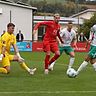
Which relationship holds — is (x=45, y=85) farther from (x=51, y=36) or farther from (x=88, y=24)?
(x=88, y=24)

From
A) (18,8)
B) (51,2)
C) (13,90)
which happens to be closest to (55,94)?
(13,90)

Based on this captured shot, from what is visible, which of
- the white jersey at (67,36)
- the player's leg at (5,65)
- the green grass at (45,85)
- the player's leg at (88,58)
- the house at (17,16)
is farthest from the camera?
the house at (17,16)

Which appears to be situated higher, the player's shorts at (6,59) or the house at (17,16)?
the player's shorts at (6,59)

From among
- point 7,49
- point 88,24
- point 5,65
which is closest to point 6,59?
point 5,65

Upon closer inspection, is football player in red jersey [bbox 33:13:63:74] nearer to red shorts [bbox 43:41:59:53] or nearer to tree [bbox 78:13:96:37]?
red shorts [bbox 43:41:59:53]

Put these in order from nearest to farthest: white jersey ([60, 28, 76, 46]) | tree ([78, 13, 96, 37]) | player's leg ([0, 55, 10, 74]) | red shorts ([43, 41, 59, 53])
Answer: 1. player's leg ([0, 55, 10, 74])
2. red shorts ([43, 41, 59, 53])
3. white jersey ([60, 28, 76, 46])
4. tree ([78, 13, 96, 37])

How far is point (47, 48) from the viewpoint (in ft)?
54.0

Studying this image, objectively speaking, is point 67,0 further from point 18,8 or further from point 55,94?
point 55,94

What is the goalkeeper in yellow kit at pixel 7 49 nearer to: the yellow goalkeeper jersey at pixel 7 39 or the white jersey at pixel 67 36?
the yellow goalkeeper jersey at pixel 7 39

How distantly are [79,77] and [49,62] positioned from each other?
2.38 m

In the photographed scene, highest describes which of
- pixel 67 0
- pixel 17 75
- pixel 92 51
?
pixel 92 51

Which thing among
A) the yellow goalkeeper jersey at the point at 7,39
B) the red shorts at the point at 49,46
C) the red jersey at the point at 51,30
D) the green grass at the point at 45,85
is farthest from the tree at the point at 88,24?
the yellow goalkeeper jersey at the point at 7,39

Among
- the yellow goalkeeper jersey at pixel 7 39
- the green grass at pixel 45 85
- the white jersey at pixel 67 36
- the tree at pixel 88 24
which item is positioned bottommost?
the tree at pixel 88 24

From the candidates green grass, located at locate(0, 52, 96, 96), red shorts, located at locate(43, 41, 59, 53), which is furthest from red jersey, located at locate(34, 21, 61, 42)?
green grass, located at locate(0, 52, 96, 96)
